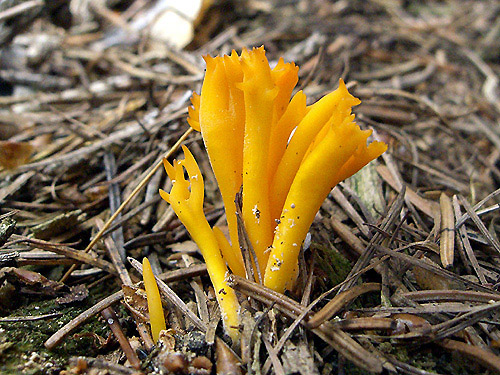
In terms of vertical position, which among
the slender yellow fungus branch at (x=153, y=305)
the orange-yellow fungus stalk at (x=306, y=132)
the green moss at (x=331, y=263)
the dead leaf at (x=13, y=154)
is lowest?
the green moss at (x=331, y=263)

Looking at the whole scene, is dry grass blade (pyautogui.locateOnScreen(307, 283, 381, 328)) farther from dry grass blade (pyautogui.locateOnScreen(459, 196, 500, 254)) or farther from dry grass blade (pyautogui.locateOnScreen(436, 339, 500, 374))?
dry grass blade (pyautogui.locateOnScreen(459, 196, 500, 254))

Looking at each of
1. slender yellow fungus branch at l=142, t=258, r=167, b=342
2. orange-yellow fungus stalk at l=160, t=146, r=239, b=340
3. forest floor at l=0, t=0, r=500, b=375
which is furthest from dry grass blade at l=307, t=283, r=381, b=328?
slender yellow fungus branch at l=142, t=258, r=167, b=342

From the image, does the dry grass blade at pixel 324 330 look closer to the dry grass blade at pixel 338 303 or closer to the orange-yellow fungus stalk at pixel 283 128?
the dry grass blade at pixel 338 303

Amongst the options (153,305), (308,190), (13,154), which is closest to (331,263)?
(308,190)

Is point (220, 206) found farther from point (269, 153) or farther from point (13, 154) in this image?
point (13, 154)

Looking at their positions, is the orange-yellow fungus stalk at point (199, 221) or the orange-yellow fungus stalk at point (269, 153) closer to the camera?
the orange-yellow fungus stalk at point (269, 153)

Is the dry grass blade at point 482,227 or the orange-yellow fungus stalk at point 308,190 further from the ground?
the orange-yellow fungus stalk at point 308,190

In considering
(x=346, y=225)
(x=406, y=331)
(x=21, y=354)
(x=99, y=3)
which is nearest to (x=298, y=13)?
(x=99, y=3)

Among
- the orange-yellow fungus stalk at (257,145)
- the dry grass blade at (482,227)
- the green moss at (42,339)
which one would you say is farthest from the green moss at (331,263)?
the green moss at (42,339)
